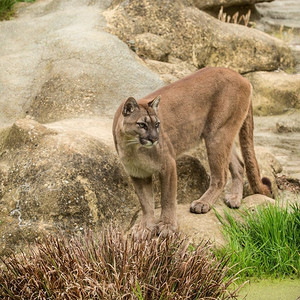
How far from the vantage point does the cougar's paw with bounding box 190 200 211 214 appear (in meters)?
5.73

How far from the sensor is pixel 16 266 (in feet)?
13.4

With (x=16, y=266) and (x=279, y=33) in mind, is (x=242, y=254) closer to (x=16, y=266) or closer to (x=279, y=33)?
(x=16, y=266)

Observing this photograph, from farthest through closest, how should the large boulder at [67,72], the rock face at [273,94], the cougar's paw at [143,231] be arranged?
the rock face at [273,94] < the large boulder at [67,72] < the cougar's paw at [143,231]

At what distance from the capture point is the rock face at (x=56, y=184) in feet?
17.5

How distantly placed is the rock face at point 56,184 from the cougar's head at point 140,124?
2.54 ft

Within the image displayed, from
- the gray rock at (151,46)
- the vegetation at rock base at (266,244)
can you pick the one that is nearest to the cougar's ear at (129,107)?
the vegetation at rock base at (266,244)

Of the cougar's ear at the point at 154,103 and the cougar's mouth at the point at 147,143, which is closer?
the cougar's mouth at the point at 147,143

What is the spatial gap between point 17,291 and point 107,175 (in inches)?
81.7

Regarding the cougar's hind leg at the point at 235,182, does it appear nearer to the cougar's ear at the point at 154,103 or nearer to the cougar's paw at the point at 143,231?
the cougar's paw at the point at 143,231

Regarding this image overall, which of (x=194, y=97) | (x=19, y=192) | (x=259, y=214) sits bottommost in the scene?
(x=259, y=214)

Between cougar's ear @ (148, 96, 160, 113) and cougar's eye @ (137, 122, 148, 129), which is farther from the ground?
cougar's ear @ (148, 96, 160, 113)

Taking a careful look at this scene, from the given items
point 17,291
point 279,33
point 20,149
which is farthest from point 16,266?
point 279,33

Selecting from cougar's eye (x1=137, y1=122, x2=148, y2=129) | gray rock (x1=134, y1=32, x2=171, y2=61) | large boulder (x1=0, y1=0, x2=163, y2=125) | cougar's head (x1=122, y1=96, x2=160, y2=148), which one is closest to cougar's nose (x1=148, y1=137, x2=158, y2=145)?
cougar's head (x1=122, y1=96, x2=160, y2=148)

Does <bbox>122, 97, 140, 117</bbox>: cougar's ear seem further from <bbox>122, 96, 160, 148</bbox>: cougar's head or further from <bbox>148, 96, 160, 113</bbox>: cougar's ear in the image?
<bbox>148, 96, 160, 113</bbox>: cougar's ear
